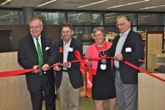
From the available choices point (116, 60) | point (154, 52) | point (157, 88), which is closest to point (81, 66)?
point (116, 60)

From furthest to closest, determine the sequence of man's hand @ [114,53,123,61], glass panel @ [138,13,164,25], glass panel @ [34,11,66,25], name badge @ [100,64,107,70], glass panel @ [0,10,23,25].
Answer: glass panel @ [138,13,164,25] → glass panel @ [34,11,66,25] → glass panel @ [0,10,23,25] → name badge @ [100,64,107,70] → man's hand @ [114,53,123,61]

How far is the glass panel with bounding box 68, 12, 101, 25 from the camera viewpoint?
677 inches

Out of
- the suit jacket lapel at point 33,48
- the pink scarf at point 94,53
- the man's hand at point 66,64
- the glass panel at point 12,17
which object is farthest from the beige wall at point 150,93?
the glass panel at point 12,17

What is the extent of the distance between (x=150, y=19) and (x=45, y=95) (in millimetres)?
16849

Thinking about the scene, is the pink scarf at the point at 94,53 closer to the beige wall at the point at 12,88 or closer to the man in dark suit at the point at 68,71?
the man in dark suit at the point at 68,71

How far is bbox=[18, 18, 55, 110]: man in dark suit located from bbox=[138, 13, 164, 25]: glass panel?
15937 millimetres

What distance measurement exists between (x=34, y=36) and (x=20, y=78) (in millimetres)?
810

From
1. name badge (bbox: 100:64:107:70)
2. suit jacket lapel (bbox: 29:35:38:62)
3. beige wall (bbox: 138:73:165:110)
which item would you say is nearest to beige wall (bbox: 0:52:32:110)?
suit jacket lapel (bbox: 29:35:38:62)

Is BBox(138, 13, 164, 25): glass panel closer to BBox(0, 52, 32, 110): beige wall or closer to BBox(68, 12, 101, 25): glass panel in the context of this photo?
BBox(68, 12, 101, 25): glass panel

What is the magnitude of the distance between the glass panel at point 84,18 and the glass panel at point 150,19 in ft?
9.77

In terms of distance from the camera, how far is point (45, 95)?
3.56m

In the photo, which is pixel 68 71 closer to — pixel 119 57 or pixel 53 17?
pixel 119 57

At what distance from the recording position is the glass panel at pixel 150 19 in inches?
747

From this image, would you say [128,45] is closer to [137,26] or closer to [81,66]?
[81,66]
